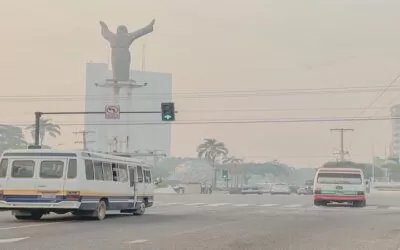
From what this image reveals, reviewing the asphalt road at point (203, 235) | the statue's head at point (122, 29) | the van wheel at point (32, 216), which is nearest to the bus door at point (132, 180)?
the van wheel at point (32, 216)

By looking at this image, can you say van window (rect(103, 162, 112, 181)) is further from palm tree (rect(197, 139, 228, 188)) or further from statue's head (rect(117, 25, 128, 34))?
palm tree (rect(197, 139, 228, 188))

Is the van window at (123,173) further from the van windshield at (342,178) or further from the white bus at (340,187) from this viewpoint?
the van windshield at (342,178)

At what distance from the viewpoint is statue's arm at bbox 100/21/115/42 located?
126 metres

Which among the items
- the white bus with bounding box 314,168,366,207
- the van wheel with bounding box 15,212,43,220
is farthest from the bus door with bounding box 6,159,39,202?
the white bus with bounding box 314,168,366,207

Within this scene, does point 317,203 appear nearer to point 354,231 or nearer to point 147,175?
point 147,175

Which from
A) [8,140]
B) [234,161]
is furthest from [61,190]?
[234,161]

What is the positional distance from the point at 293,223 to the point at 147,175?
9096mm

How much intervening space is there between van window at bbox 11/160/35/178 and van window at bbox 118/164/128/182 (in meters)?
4.36

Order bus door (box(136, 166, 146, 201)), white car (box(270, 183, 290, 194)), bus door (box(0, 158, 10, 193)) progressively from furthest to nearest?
white car (box(270, 183, 290, 194)), bus door (box(136, 166, 146, 201)), bus door (box(0, 158, 10, 193))

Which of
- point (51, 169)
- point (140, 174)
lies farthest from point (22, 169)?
point (140, 174)

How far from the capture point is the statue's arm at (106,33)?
126062 millimetres

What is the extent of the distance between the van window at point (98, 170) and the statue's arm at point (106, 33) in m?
102

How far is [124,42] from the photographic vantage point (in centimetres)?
12512

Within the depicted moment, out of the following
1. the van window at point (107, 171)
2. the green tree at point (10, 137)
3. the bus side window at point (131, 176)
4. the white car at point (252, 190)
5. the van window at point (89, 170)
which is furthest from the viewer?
the green tree at point (10, 137)
